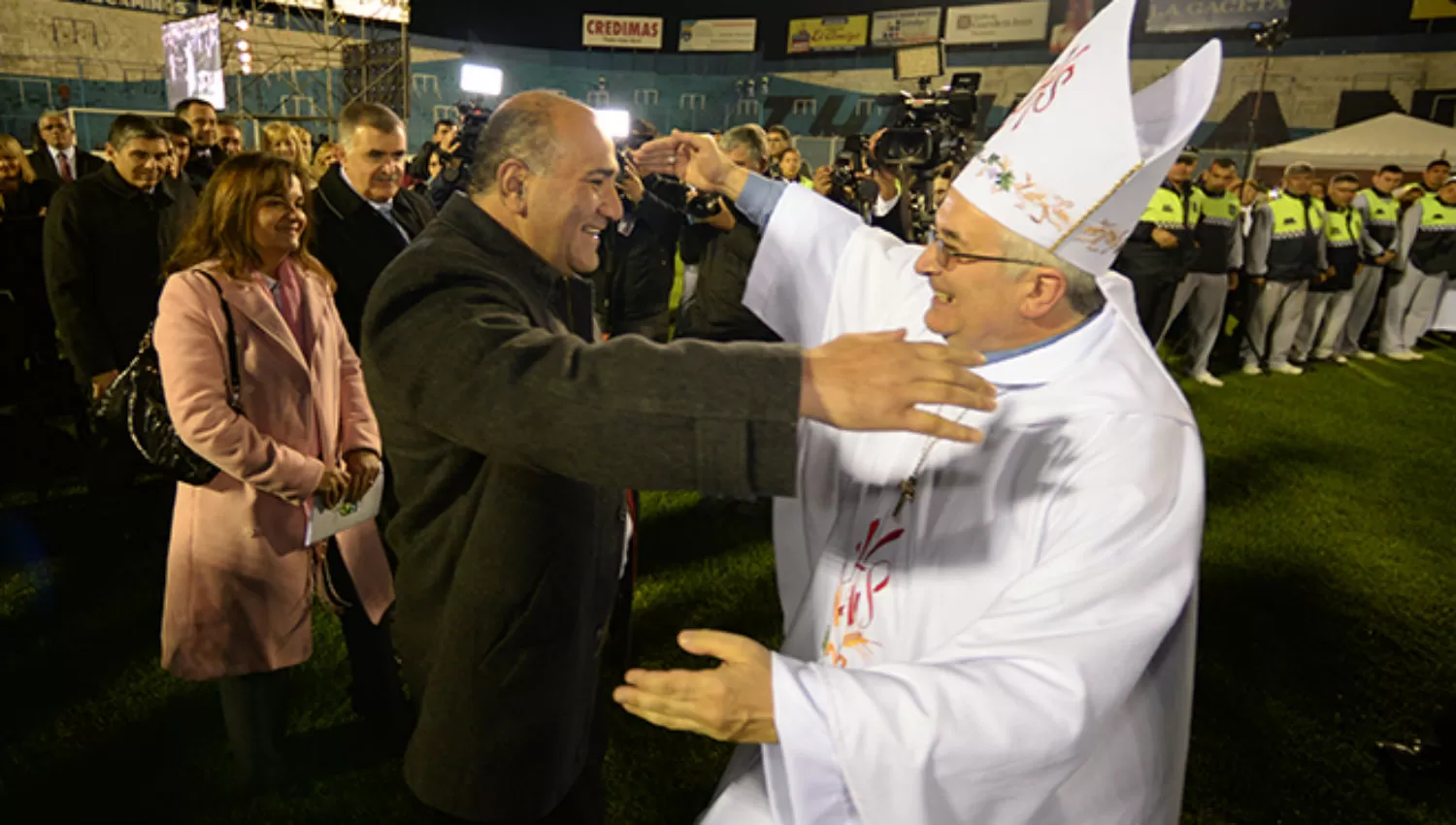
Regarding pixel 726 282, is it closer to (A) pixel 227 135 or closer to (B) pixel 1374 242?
(A) pixel 227 135

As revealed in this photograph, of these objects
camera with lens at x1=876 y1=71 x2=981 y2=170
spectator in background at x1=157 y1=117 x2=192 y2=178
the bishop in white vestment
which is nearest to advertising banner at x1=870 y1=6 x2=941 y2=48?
spectator in background at x1=157 y1=117 x2=192 y2=178

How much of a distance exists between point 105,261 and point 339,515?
2.99m

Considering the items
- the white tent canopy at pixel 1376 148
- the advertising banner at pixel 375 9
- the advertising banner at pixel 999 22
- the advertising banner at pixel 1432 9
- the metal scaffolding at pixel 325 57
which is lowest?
the white tent canopy at pixel 1376 148

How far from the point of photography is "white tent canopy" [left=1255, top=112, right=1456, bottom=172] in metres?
14.8

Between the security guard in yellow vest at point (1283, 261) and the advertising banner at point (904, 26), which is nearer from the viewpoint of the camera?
the security guard in yellow vest at point (1283, 261)

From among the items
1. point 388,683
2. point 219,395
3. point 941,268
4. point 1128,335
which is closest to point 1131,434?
point 1128,335

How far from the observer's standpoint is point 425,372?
115 centimetres

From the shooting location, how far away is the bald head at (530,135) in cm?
165

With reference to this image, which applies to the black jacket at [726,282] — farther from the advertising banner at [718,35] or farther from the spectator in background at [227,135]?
the advertising banner at [718,35]

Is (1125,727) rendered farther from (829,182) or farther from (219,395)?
(829,182)

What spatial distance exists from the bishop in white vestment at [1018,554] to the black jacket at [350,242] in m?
2.38

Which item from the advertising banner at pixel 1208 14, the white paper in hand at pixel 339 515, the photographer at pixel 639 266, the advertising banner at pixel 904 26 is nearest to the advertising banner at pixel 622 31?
the advertising banner at pixel 904 26

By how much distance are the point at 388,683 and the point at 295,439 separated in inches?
44.8

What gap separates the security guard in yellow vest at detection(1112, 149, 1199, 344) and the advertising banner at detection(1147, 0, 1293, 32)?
2435 cm
